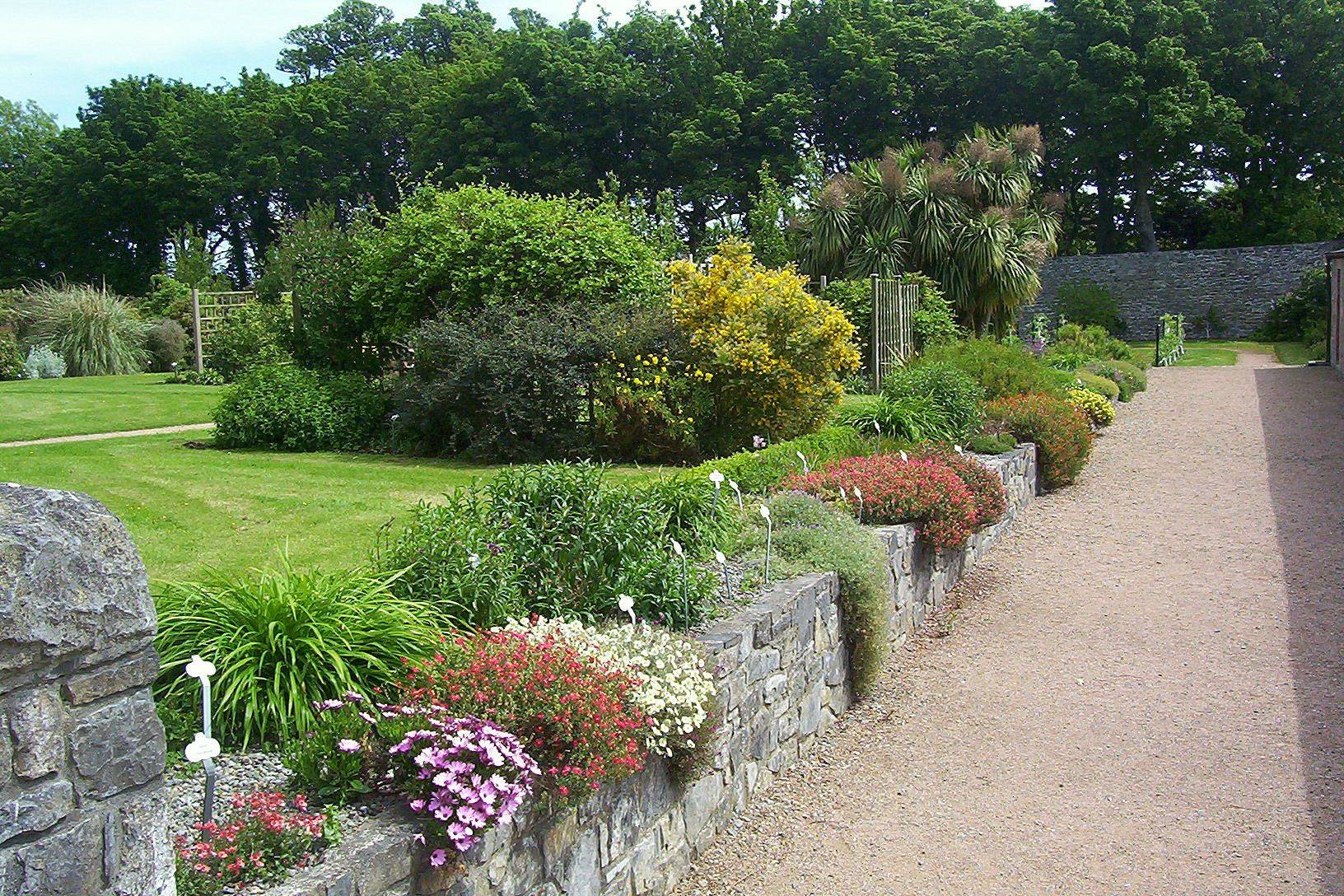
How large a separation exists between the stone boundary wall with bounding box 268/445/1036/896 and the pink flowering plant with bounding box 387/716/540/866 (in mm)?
73

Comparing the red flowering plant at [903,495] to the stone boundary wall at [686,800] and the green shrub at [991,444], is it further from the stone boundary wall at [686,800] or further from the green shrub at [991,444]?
the green shrub at [991,444]

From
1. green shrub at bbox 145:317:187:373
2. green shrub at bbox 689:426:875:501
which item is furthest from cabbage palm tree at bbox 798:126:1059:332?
green shrub at bbox 145:317:187:373

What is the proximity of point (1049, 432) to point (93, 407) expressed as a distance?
11614 mm

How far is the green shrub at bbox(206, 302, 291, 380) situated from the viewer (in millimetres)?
17677

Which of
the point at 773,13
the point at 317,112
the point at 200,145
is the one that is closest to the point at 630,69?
the point at 773,13

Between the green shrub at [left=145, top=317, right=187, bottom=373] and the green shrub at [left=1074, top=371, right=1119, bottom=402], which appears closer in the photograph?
the green shrub at [left=1074, top=371, right=1119, bottom=402]

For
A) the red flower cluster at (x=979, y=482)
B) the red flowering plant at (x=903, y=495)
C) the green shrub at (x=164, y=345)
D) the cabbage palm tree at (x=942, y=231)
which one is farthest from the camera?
the green shrub at (x=164, y=345)

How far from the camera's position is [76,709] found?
209cm

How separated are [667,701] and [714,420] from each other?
22.6 ft

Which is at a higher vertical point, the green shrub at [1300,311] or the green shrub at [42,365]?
the green shrub at [1300,311]

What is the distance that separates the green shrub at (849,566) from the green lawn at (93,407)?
28.6ft

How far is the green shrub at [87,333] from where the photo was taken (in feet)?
72.2

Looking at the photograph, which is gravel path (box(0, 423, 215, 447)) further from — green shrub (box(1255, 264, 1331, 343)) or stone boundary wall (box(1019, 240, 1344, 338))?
green shrub (box(1255, 264, 1331, 343))

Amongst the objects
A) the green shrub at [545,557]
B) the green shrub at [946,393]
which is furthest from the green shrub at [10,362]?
the green shrub at [545,557]
